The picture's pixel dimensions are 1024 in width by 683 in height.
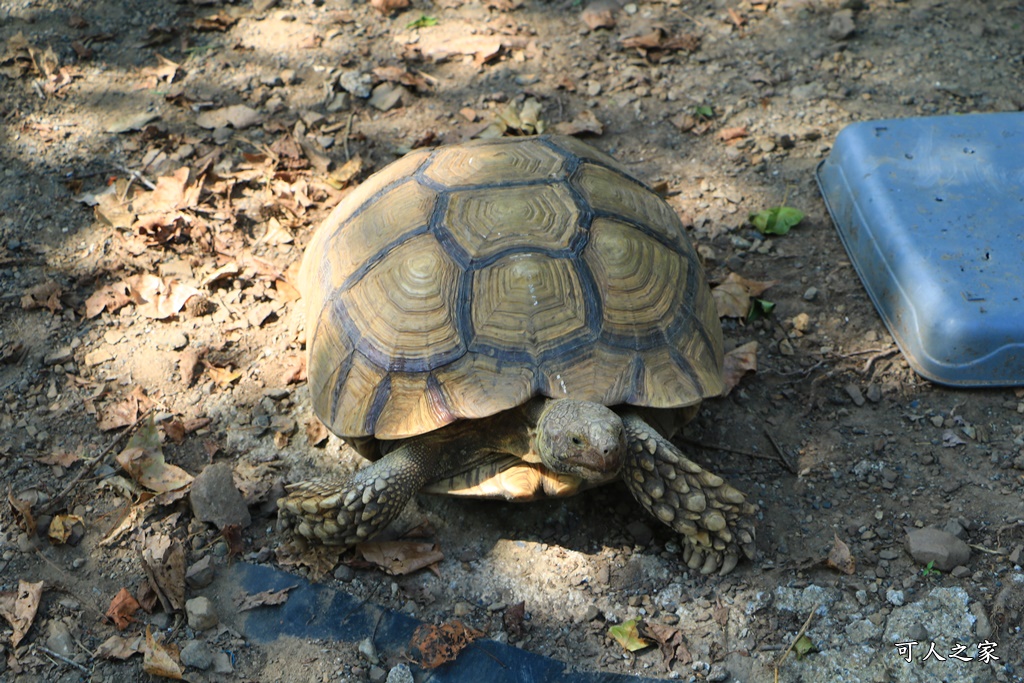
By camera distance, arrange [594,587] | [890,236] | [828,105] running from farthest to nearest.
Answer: [828,105]
[890,236]
[594,587]

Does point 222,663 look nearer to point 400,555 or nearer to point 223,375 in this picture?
point 400,555

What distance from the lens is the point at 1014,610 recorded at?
259 centimetres

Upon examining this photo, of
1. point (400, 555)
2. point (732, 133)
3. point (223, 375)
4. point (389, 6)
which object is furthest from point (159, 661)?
point (389, 6)

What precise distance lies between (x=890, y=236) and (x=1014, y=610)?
1.55m

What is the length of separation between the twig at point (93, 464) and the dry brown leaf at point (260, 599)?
73 cm

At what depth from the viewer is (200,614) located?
2.64 metres

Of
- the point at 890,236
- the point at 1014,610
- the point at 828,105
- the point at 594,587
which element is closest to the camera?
the point at 1014,610

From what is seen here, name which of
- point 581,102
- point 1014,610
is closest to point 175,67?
point 581,102

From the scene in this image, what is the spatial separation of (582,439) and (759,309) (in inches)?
60.9

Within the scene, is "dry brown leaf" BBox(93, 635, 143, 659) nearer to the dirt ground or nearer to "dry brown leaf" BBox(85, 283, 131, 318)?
the dirt ground

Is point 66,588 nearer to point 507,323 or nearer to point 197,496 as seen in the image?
point 197,496

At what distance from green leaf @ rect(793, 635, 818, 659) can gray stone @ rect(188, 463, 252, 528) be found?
1766mm

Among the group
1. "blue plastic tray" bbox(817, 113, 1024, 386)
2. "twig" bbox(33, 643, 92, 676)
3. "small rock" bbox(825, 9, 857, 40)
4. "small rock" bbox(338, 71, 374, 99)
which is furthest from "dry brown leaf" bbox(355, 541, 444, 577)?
"small rock" bbox(825, 9, 857, 40)

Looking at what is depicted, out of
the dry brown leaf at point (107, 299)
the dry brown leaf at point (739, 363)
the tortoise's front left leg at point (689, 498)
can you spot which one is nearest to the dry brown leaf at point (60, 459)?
the dry brown leaf at point (107, 299)
